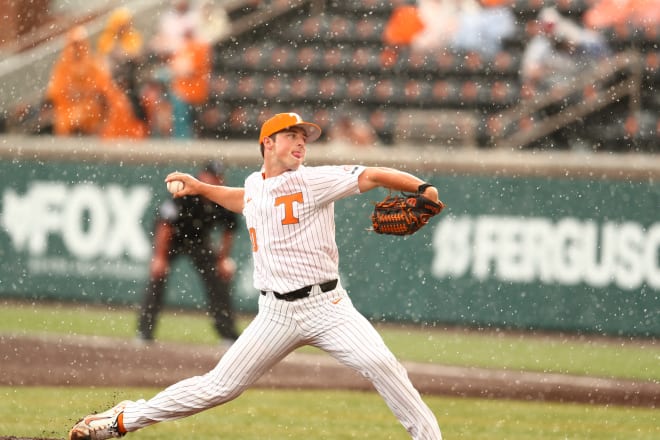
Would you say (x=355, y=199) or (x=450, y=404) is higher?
(x=355, y=199)

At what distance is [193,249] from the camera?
12062 mm

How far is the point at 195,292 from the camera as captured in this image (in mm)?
13875

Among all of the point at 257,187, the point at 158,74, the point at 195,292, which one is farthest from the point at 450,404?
the point at 158,74

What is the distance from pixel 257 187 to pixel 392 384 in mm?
1201

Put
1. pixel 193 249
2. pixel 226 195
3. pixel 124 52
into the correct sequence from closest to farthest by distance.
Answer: pixel 226 195
pixel 193 249
pixel 124 52

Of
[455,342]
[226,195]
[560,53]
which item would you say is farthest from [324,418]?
[560,53]

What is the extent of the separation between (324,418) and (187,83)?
303 inches

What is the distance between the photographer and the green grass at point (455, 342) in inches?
448

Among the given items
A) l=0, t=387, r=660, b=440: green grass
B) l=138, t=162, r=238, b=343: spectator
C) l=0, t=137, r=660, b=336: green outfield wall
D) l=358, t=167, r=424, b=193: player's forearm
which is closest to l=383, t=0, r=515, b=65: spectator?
l=0, t=137, r=660, b=336: green outfield wall

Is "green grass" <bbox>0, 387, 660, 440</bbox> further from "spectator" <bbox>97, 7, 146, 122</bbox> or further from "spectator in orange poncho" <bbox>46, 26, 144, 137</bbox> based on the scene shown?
"spectator" <bbox>97, 7, 146, 122</bbox>

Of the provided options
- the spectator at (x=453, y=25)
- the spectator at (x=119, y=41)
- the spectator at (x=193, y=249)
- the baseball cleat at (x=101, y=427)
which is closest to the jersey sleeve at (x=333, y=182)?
the baseball cleat at (x=101, y=427)

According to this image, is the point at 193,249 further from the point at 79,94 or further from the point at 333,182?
the point at 333,182

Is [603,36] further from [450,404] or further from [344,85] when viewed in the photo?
[450,404]

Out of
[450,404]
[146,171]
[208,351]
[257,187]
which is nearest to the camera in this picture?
[257,187]
